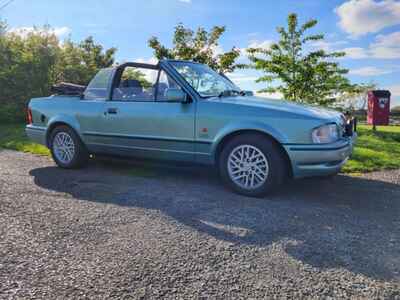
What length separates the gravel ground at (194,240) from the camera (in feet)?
7.65

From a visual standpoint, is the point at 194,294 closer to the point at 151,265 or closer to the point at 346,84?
the point at 151,265

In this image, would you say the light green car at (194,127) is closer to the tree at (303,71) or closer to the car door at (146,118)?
the car door at (146,118)

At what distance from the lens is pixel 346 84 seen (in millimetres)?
11141

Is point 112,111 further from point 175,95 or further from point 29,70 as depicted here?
point 29,70

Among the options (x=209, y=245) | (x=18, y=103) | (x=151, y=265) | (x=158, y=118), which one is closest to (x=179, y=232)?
(x=209, y=245)

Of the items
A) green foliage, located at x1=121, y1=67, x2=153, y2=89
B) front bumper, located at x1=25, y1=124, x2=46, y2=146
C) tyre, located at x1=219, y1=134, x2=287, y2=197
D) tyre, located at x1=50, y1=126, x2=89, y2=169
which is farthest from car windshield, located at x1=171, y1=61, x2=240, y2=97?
front bumper, located at x1=25, y1=124, x2=46, y2=146

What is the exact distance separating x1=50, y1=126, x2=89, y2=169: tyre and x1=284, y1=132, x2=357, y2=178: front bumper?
3318mm

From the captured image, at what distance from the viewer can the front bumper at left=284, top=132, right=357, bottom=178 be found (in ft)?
13.0

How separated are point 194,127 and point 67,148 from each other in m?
2.43

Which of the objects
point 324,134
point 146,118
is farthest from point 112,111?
point 324,134

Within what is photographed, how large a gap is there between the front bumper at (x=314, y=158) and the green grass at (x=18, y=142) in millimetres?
5219

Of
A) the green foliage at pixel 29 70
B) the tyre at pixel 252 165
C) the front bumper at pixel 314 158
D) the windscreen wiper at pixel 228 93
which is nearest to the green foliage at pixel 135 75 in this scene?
the windscreen wiper at pixel 228 93

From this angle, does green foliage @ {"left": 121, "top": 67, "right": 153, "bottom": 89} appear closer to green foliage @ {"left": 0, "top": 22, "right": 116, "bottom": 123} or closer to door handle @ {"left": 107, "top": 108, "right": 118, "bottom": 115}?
door handle @ {"left": 107, "top": 108, "right": 118, "bottom": 115}

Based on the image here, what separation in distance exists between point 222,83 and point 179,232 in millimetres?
2800
